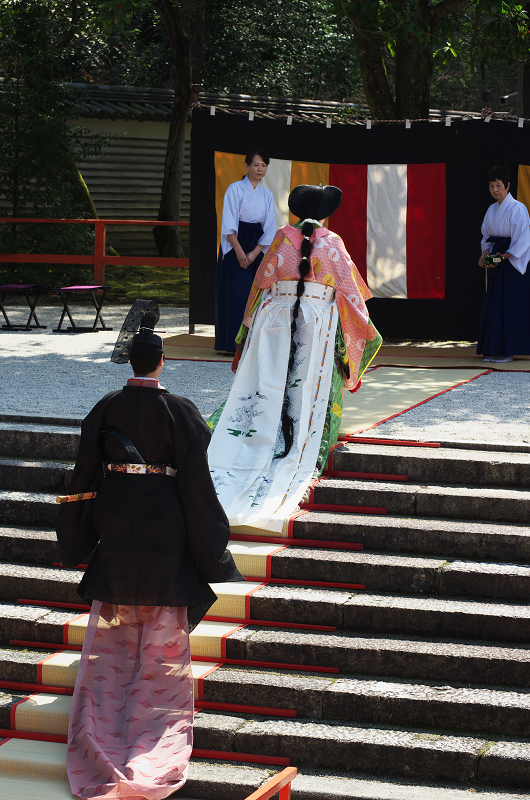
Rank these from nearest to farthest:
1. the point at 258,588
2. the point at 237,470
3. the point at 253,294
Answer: the point at 258,588
the point at 237,470
the point at 253,294

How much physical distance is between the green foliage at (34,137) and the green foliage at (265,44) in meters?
3.87

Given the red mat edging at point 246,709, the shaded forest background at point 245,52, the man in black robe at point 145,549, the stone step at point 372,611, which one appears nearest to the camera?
the man in black robe at point 145,549

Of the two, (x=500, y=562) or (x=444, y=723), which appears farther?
(x=500, y=562)

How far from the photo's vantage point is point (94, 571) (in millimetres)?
3271

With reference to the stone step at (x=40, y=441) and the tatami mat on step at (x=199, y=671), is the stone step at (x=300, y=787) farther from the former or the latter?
the stone step at (x=40, y=441)

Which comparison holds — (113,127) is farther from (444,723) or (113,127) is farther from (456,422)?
(444,723)

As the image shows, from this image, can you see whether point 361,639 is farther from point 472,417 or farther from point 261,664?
point 472,417

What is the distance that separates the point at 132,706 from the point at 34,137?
33.2 ft

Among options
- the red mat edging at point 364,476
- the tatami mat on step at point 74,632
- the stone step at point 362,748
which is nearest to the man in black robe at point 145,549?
the stone step at point 362,748

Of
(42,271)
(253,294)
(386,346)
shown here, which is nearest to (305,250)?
(253,294)

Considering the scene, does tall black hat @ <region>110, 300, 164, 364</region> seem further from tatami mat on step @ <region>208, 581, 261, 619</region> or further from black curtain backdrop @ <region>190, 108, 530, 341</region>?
black curtain backdrop @ <region>190, 108, 530, 341</region>

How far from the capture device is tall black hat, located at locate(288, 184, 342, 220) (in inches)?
→ 184

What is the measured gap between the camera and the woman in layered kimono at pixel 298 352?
181 inches

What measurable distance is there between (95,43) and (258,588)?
1504cm
